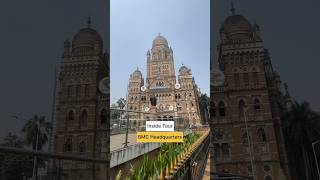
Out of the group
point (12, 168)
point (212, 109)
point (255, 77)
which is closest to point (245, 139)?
point (212, 109)

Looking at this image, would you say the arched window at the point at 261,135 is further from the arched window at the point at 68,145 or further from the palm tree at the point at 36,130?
the palm tree at the point at 36,130

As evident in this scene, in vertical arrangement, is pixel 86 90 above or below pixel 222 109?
above

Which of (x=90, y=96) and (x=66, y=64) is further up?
(x=66, y=64)

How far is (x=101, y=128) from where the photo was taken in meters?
7.70

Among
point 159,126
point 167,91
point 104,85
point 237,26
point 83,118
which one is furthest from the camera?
point 237,26

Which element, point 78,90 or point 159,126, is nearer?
point 159,126

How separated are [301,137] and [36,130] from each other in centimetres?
778

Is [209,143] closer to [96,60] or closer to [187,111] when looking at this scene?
[187,111]

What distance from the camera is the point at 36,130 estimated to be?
8.77 metres

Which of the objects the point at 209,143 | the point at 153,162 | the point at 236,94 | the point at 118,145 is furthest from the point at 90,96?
the point at 153,162

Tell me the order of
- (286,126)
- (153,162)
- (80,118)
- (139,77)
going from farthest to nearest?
1. (286,126)
2. (80,118)
3. (139,77)
4. (153,162)

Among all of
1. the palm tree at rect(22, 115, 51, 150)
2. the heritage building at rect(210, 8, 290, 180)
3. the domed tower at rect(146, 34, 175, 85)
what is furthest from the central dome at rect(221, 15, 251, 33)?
the palm tree at rect(22, 115, 51, 150)

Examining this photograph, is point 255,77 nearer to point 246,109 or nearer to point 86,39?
point 246,109

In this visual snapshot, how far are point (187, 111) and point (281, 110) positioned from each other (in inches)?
182
